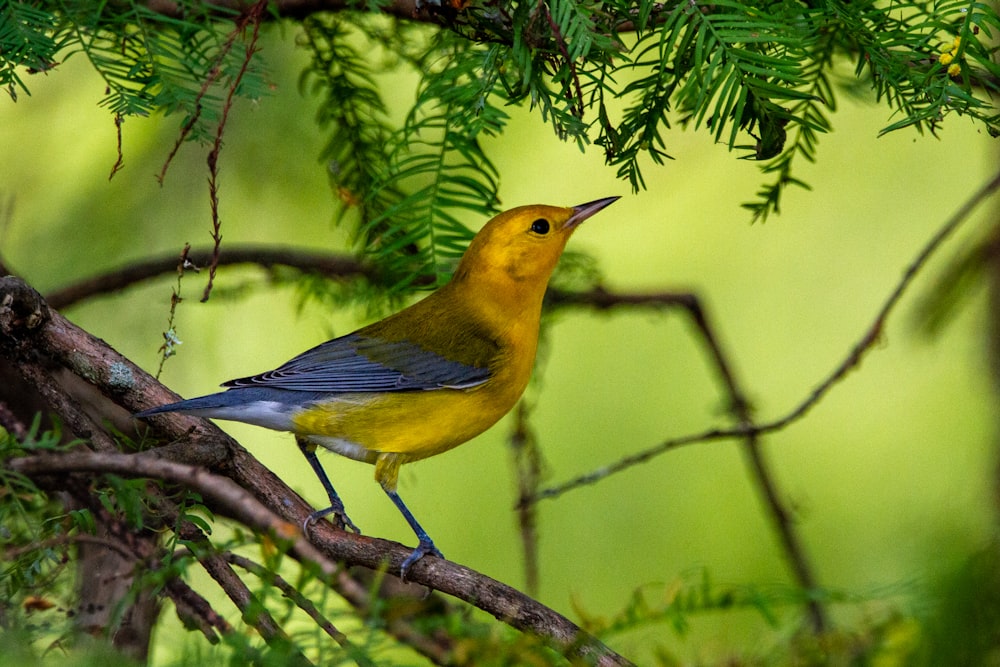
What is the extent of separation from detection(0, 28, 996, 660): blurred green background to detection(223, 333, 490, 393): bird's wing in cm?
14

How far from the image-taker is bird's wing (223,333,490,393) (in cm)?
321

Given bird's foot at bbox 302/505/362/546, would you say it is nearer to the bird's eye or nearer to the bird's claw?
the bird's claw

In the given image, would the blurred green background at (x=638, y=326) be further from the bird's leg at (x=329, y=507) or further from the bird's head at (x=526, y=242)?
the bird's leg at (x=329, y=507)

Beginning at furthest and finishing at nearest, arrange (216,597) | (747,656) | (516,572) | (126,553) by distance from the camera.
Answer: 1. (516,572)
2. (216,597)
3. (126,553)
4. (747,656)

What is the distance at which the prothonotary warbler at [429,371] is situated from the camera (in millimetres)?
3158

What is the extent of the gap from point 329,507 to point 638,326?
2338mm

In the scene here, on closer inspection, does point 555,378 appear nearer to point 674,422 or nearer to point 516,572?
point 674,422

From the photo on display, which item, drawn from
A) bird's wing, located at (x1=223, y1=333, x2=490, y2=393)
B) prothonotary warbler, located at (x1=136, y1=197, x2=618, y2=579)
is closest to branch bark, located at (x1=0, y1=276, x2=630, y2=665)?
prothonotary warbler, located at (x1=136, y1=197, x2=618, y2=579)

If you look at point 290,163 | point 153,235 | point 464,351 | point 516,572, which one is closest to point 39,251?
point 153,235

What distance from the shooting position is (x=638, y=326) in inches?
185

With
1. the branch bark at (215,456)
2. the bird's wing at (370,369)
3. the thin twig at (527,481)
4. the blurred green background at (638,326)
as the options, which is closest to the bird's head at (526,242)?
the blurred green background at (638,326)

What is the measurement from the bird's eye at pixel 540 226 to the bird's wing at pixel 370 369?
0.53 m

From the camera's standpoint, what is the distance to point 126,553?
55.3 inches

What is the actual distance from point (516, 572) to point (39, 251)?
6.84 ft
